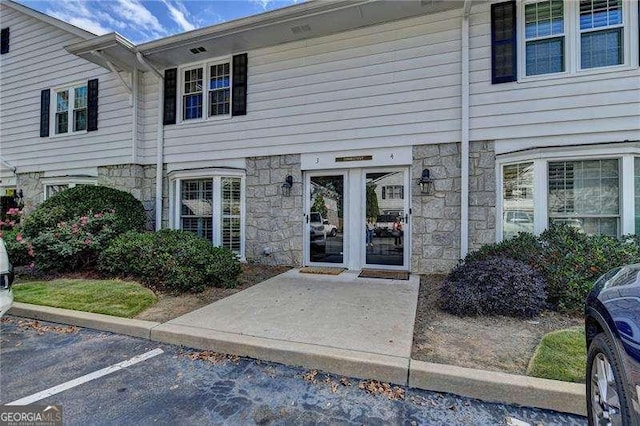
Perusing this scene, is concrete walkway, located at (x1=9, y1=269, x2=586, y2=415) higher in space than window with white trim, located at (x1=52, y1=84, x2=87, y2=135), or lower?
lower

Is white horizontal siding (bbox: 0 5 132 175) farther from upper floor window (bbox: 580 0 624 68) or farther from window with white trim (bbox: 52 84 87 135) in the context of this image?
upper floor window (bbox: 580 0 624 68)

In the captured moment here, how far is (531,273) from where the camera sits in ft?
14.5

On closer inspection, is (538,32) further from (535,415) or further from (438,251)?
(535,415)

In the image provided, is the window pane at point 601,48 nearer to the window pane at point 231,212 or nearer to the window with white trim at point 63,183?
the window pane at point 231,212

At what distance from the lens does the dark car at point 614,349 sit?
1.56 meters

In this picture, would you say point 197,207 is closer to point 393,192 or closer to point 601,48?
point 393,192

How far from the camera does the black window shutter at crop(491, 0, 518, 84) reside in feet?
19.4

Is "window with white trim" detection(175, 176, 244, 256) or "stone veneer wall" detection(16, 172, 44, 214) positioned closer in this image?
"window with white trim" detection(175, 176, 244, 256)

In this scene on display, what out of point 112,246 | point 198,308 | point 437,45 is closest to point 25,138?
point 112,246

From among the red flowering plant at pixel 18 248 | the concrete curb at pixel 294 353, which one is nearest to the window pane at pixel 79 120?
the red flowering plant at pixel 18 248

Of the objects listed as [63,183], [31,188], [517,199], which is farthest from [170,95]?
[517,199]

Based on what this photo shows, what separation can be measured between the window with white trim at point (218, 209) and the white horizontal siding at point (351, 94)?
696 mm

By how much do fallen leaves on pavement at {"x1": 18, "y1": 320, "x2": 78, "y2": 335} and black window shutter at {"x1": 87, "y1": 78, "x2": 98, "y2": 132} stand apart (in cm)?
703

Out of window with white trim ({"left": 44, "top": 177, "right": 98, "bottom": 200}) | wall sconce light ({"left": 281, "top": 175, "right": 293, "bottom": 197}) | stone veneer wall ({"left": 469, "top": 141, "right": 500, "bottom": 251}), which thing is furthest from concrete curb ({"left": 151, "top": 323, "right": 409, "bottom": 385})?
window with white trim ({"left": 44, "top": 177, "right": 98, "bottom": 200})
